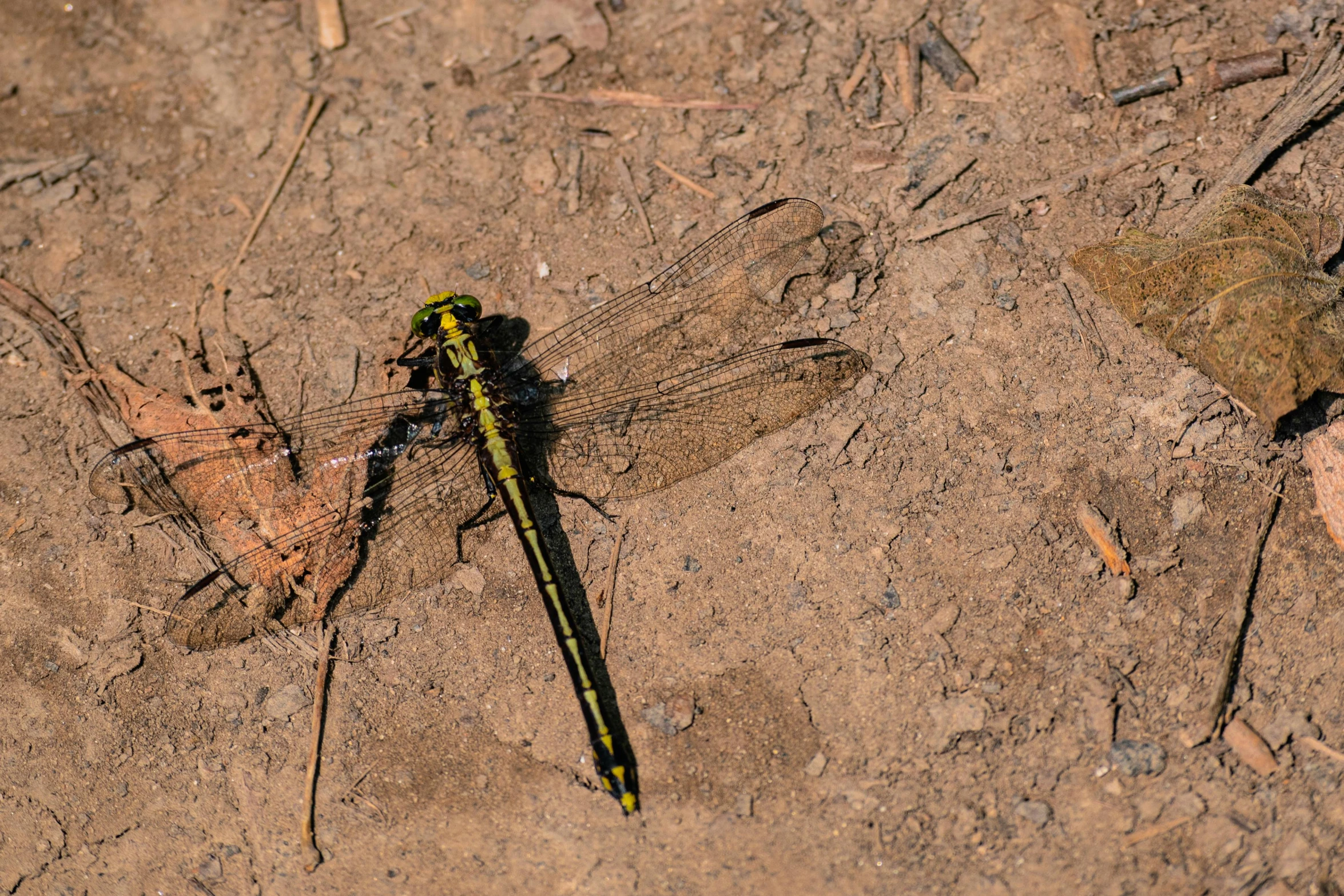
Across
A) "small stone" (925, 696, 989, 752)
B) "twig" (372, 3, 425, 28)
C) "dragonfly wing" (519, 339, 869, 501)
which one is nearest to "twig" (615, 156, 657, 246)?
"dragonfly wing" (519, 339, 869, 501)

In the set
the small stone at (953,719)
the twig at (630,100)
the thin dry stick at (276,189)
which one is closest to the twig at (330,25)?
the thin dry stick at (276,189)

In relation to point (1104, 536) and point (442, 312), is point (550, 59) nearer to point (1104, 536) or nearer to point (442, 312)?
point (442, 312)

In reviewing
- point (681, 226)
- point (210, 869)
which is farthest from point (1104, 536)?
point (210, 869)

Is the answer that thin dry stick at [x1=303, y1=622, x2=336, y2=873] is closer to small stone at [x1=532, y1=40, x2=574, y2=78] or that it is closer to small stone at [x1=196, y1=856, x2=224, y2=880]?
small stone at [x1=196, y1=856, x2=224, y2=880]

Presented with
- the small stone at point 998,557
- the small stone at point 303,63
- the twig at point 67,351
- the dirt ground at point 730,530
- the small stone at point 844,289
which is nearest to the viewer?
the dirt ground at point 730,530

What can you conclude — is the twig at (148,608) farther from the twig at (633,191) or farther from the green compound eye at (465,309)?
the twig at (633,191)

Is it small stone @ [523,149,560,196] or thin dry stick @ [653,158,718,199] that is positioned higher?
small stone @ [523,149,560,196]
